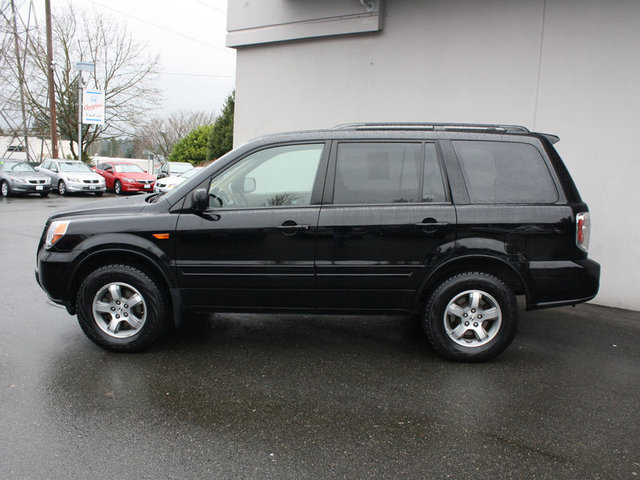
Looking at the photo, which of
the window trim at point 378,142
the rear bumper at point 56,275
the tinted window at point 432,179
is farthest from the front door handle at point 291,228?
the rear bumper at point 56,275

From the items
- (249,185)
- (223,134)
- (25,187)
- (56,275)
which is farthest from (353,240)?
(223,134)

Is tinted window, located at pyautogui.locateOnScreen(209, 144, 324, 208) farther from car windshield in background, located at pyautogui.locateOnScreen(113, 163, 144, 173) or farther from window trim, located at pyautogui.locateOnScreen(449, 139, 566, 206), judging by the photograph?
car windshield in background, located at pyautogui.locateOnScreen(113, 163, 144, 173)

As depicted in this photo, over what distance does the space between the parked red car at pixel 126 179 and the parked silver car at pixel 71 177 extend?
105 cm

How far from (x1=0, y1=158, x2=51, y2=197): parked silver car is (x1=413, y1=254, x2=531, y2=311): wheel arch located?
62.5 ft

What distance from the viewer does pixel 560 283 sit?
4141mm

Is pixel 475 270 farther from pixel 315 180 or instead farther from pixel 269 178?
pixel 269 178

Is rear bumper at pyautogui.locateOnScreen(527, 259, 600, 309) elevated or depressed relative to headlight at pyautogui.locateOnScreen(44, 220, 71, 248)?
depressed

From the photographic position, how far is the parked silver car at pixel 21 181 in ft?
61.9

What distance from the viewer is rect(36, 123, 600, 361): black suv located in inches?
162

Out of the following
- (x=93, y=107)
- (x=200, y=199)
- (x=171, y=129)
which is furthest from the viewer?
(x=171, y=129)

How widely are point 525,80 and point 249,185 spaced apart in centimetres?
423

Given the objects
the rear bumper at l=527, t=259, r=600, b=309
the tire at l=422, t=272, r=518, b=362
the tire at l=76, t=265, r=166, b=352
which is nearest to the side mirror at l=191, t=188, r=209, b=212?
the tire at l=76, t=265, r=166, b=352

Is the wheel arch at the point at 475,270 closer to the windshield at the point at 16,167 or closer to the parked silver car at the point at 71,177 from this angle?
the parked silver car at the point at 71,177

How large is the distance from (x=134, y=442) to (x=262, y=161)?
2342 mm
